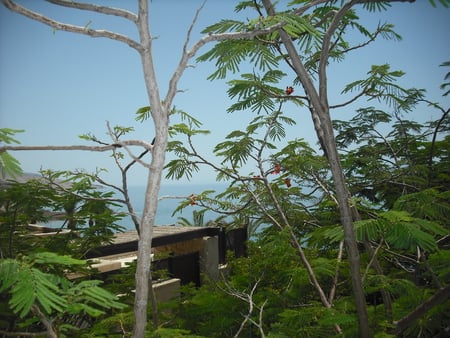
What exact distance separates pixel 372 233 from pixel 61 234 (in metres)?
2.36

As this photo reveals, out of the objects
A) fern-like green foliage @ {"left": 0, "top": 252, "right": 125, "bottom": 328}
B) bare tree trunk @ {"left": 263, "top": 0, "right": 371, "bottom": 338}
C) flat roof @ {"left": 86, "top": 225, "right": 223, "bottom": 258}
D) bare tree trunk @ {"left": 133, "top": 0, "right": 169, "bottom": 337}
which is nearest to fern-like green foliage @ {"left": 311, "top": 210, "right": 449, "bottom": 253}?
bare tree trunk @ {"left": 263, "top": 0, "right": 371, "bottom": 338}

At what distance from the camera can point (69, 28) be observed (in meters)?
0.87

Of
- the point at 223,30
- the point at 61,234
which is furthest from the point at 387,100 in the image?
the point at 61,234

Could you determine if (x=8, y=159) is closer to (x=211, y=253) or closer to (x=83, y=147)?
(x=83, y=147)

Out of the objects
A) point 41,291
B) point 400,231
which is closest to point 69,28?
point 41,291

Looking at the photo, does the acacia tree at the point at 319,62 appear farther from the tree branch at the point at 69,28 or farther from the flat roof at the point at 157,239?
the flat roof at the point at 157,239

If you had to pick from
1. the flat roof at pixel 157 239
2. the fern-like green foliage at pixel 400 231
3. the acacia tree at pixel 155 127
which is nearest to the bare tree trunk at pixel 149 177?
the acacia tree at pixel 155 127

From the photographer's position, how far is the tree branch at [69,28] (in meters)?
0.79

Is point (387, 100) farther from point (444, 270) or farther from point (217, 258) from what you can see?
point (217, 258)

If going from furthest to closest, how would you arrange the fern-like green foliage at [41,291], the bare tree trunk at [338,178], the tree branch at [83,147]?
the bare tree trunk at [338,178] → the tree branch at [83,147] → the fern-like green foliage at [41,291]

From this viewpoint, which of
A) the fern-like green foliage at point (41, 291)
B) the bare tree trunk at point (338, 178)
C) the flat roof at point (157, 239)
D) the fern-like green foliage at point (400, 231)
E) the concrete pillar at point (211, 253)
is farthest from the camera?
the concrete pillar at point (211, 253)

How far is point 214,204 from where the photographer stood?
8.90 feet

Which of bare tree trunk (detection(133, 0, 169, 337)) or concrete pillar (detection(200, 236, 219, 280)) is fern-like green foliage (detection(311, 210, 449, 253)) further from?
concrete pillar (detection(200, 236, 219, 280))

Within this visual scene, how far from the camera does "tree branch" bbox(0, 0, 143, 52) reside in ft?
2.60
